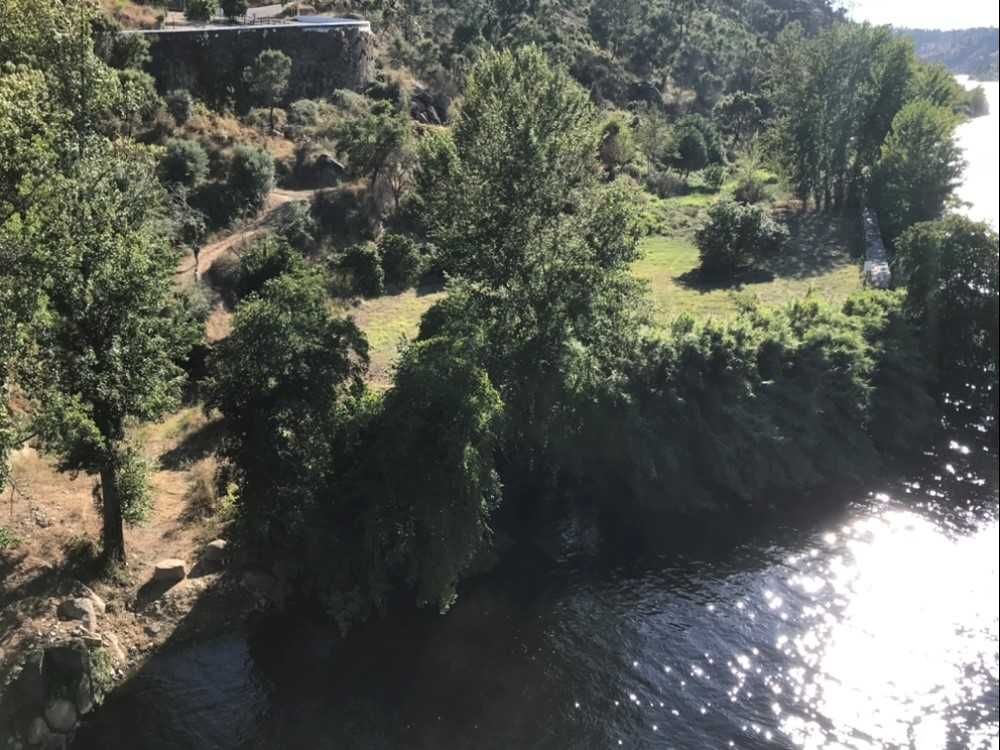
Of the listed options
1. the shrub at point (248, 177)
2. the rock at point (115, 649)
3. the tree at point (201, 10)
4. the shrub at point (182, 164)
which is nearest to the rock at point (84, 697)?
the rock at point (115, 649)

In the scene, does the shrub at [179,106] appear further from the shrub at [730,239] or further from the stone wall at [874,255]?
the stone wall at [874,255]

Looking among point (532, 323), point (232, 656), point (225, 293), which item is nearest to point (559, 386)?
point (532, 323)

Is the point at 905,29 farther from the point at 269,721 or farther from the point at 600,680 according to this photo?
the point at 269,721

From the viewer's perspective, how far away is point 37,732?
2181cm

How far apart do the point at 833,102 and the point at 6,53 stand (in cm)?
6926

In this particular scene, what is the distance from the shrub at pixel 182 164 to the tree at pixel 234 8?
1170 inches

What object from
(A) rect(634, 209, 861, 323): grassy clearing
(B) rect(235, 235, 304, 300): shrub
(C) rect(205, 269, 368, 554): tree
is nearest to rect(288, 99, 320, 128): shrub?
(B) rect(235, 235, 304, 300): shrub

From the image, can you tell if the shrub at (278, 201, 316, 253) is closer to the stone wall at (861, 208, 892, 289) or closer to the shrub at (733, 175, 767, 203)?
the stone wall at (861, 208, 892, 289)

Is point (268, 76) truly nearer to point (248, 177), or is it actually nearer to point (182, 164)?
point (248, 177)

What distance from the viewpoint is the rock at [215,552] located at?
93.1 ft

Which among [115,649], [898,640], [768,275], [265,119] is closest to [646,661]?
[898,640]

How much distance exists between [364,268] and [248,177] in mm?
12122

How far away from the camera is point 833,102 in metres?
71.9

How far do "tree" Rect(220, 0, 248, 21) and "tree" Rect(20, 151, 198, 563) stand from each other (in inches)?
2238
